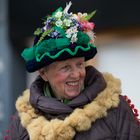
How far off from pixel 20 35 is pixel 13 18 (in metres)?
0.25

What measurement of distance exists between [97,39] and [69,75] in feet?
9.92

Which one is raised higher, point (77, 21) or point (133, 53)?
point (77, 21)

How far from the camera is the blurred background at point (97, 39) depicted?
20.4 ft

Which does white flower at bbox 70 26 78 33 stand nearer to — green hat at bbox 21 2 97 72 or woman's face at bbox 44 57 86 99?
green hat at bbox 21 2 97 72

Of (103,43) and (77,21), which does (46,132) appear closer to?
(77,21)

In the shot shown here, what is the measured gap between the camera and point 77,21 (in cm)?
377

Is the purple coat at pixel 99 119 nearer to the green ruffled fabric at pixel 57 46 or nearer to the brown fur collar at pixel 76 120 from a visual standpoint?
the brown fur collar at pixel 76 120

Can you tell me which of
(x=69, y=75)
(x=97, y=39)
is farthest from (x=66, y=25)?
(x=97, y=39)

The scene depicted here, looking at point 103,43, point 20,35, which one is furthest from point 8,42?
point 103,43

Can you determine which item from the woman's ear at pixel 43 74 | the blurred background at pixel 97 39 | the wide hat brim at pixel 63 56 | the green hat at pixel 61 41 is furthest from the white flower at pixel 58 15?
the blurred background at pixel 97 39

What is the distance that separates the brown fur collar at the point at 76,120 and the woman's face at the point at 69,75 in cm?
14

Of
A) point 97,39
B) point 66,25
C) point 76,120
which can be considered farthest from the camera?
point 97,39

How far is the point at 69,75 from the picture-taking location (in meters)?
3.67

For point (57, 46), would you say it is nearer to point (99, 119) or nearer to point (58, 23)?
point (58, 23)
